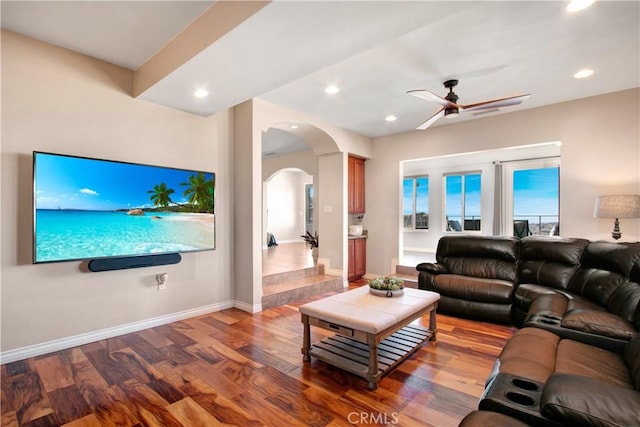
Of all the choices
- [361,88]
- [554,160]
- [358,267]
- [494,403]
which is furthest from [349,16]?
[554,160]

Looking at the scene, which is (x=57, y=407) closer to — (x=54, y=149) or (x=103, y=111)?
(x=54, y=149)

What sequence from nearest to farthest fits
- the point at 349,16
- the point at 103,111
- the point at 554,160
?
1. the point at 349,16
2. the point at 103,111
3. the point at 554,160

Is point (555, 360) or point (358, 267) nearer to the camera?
point (555, 360)

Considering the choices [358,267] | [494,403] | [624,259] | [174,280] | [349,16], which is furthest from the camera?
[358,267]

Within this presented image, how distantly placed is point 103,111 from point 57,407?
2.60 meters

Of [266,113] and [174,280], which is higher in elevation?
[266,113]

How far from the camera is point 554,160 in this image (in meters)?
6.57

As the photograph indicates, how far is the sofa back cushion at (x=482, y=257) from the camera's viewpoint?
12.7ft

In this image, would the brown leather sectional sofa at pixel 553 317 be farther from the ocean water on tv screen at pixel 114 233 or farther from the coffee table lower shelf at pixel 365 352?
the ocean water on tv screen at pixel 114 233

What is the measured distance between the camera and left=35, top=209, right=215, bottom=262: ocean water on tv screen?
2666 millimetres

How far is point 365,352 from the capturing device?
2637 mm

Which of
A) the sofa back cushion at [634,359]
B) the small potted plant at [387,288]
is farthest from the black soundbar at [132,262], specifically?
the sofa back cushion at [634,359]

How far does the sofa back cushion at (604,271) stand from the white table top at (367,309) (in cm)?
138

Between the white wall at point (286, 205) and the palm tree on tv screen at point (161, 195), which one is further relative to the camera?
the white wall at point (286, 205)
